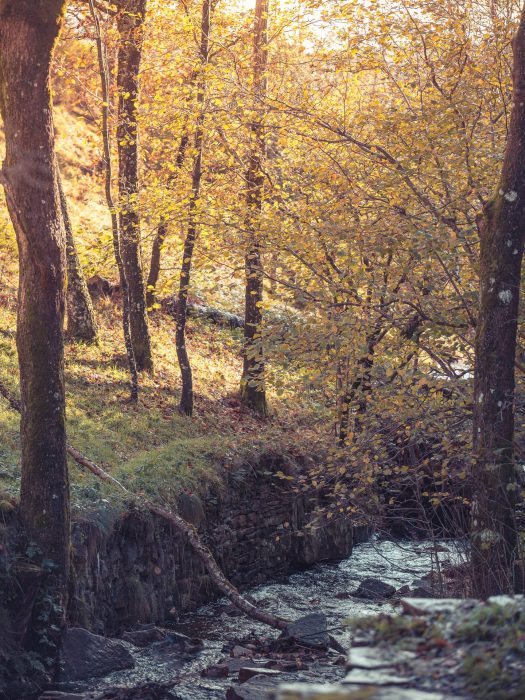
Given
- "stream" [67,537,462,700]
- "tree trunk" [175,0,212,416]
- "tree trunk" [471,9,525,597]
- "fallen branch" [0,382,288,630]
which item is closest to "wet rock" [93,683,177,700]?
"stream" [67,537,462,700]

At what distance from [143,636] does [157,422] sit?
6249mm

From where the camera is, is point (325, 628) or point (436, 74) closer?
point (325, 628)

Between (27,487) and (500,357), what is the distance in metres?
4.60

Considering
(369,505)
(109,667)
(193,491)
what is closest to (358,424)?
(369,505)

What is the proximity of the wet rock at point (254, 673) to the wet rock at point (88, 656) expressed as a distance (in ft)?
3.86

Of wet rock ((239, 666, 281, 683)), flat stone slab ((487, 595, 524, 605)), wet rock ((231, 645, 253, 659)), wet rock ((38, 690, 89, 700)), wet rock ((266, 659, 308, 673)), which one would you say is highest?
flat stone slab ((487, 595, 524, 605))

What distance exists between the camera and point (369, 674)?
2.44 metres

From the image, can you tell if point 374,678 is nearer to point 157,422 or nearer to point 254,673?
point 254,673

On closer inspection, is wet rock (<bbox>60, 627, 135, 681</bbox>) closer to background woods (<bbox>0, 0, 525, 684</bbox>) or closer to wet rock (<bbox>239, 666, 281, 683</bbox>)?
background woods (<bbox>0, 0, 525, 684</bbox>)

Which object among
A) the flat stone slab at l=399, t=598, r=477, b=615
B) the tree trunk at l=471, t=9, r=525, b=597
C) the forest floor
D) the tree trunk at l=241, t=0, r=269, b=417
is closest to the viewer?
Result: the flat stone slab at l=399, t=598, r=477, b=615

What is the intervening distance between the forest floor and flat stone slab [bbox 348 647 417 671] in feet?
22.1

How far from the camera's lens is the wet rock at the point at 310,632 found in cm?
892

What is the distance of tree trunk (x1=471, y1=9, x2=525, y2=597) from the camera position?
23.8 ft

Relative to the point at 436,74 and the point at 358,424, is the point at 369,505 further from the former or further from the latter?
the point at 436,74
